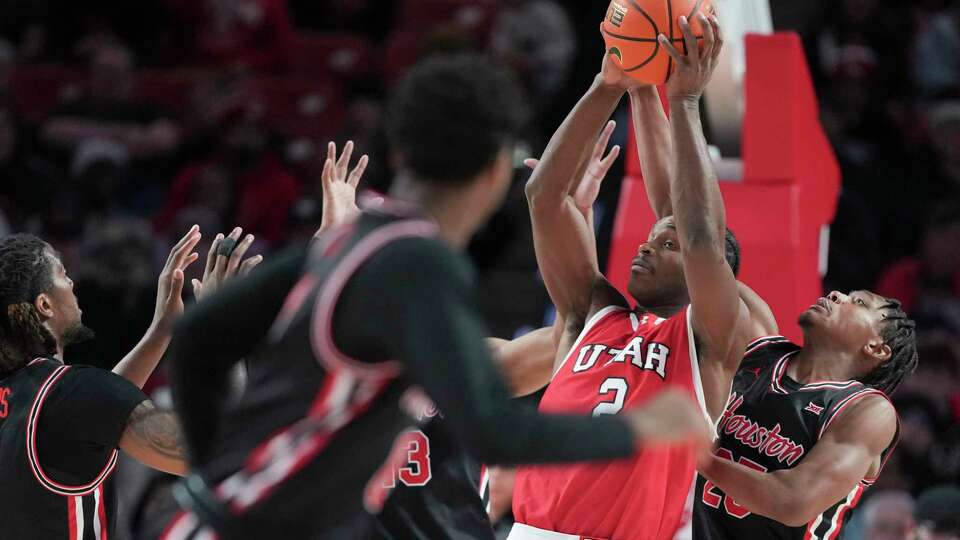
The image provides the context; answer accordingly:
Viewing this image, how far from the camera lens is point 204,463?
8.77ft

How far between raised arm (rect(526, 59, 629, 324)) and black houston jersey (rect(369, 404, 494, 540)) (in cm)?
59

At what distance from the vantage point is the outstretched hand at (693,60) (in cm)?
393

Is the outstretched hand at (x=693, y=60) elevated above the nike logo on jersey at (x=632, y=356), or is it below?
above

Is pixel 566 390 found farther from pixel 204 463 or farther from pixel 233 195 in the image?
pixel 233 195

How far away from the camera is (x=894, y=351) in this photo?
4.79 meters

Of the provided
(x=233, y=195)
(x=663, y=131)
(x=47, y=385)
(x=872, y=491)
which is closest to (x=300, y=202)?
(x=233, y=195)

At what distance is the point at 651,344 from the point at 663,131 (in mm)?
813

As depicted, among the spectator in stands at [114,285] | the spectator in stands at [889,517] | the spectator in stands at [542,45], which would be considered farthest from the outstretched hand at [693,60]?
the spectator in stands at [542,45]

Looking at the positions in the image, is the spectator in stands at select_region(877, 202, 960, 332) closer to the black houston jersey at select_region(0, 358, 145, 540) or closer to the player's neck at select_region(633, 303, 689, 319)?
the player's neck at select_region(633, 303, 689, 319)

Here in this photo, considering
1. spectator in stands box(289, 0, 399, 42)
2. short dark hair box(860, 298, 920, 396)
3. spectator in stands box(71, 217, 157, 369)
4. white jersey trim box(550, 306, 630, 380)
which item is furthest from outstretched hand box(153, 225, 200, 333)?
spectator in stands box(289, 0, 399, 42)

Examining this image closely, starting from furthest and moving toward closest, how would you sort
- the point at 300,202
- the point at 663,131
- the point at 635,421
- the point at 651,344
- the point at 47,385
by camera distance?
1. the point at 300,202
2. the point at 663,131
3. the point at 651,344
4. the point at 47,385
5. the point at 635,421

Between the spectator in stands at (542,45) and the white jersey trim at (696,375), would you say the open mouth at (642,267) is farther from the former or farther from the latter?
the spectator in stands at (542,45)

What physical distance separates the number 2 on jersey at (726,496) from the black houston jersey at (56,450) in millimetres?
1920

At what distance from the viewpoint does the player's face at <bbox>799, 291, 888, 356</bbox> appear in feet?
15.5
